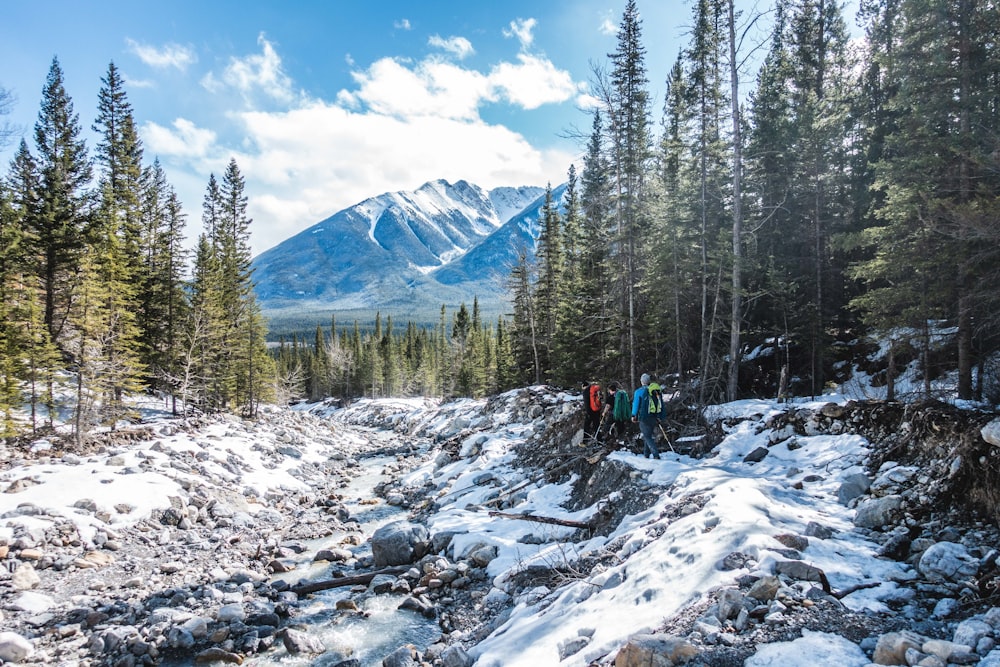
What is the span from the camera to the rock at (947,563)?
4957mm

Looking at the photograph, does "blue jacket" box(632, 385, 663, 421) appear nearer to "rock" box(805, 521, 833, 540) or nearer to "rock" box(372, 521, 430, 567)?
"rock" box(805, 521, 833, 540)

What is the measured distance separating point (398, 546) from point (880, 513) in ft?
28.7

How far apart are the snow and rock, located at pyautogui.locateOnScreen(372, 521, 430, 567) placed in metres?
0.80

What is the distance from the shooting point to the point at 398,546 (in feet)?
35.8

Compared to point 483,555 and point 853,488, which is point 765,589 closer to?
point 853,488

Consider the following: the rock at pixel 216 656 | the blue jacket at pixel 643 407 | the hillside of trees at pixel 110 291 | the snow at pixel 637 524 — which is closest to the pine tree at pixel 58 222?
the hillside of trees at pixel 110 291

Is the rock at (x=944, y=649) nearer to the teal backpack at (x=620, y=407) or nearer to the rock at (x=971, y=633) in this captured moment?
the rock at (x=971, y=633)

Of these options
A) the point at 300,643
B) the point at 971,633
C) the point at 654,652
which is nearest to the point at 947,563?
the point at 971,633

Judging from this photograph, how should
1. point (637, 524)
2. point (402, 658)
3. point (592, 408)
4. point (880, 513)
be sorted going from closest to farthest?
1. point (880, 513)
2. point (402, 658)
3. point (637, 524)
4. point (592, 408)

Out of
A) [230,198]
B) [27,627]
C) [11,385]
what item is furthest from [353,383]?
[27,627]

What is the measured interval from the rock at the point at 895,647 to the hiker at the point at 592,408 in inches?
374

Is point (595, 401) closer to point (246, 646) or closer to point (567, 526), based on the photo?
point (567, 526)

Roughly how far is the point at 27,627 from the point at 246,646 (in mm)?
3631

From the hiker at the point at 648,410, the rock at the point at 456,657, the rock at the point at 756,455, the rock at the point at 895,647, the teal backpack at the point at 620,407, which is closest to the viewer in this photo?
the rock at the point at 895,647
